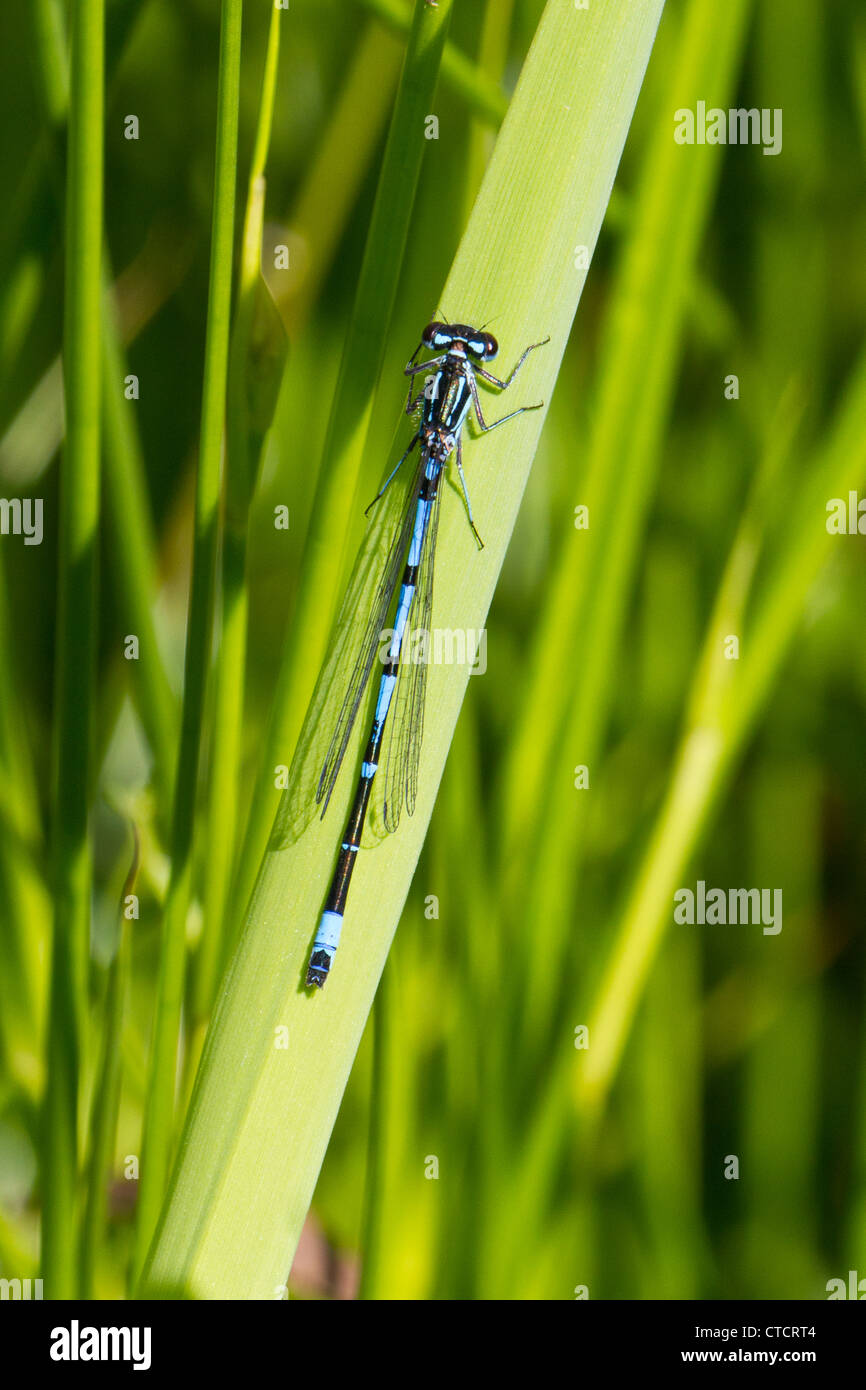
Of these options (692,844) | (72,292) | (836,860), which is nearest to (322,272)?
(72,292)

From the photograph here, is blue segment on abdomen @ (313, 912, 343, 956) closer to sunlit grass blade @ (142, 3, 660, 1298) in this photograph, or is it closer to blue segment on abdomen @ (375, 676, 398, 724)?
sunlit grass blade @ (142, 3, 660, 1298)

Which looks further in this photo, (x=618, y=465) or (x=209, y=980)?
(x=618, y=465)

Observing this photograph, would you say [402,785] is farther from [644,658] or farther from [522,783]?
[644,658]
